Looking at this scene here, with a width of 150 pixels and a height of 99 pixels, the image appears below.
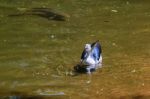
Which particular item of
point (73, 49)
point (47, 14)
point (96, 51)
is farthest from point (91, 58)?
point (47, 14)

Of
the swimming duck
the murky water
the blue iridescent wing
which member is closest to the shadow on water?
the murky water

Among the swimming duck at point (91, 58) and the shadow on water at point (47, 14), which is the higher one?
the shadow on water at point (47, 14)

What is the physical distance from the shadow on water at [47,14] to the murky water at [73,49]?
0.14 metres

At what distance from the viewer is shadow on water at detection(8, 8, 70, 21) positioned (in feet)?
36.5

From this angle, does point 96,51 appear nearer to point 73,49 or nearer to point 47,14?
point 73,49

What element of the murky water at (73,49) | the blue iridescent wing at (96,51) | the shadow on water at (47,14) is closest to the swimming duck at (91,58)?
the blue iridescent wing at (96,51)

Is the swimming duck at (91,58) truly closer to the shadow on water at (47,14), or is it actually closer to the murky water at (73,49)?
the murky water at (73,49)

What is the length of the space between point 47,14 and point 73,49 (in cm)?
262

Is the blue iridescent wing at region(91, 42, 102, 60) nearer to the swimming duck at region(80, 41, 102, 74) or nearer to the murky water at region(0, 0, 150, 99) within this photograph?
the swimming duck at region(80, 41, 102, 74)

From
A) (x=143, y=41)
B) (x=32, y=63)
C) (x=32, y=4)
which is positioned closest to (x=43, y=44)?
(x=32, y=63)

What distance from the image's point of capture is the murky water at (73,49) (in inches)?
283

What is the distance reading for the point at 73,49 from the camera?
8.88 metres

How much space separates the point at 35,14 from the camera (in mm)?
11484

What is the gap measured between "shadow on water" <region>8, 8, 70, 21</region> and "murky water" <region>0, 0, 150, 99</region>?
0.14 meters
